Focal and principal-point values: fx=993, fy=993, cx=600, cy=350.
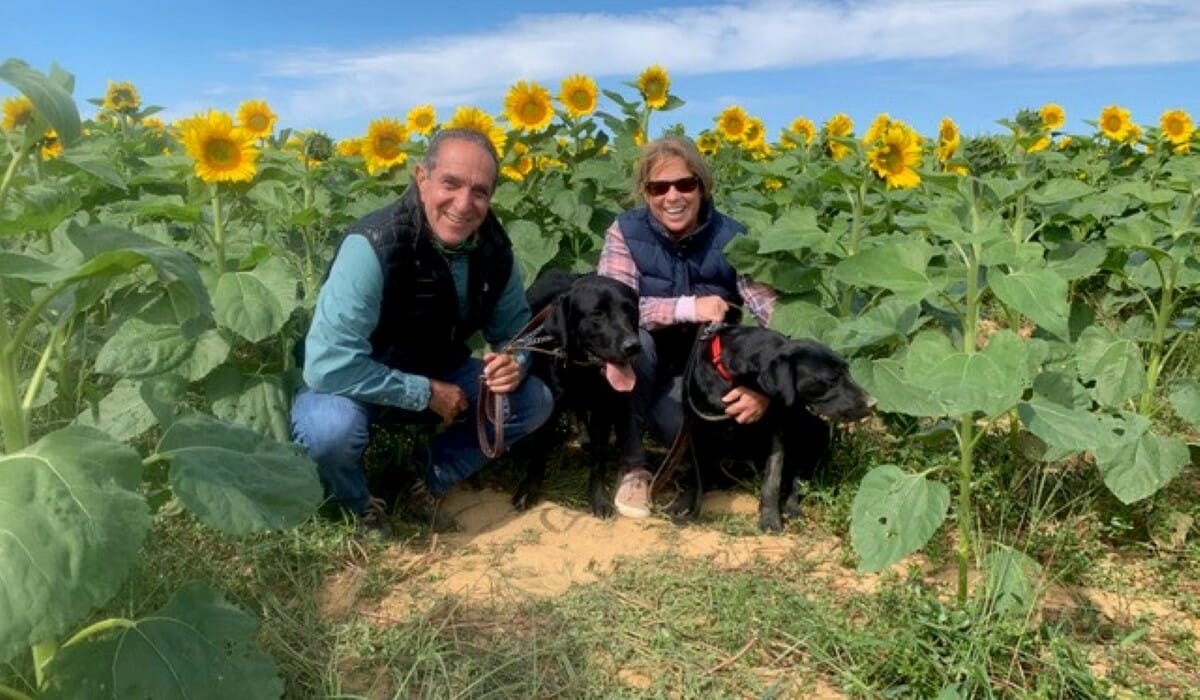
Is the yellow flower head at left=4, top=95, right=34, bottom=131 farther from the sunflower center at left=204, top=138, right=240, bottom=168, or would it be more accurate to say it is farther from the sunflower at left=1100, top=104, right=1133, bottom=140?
the sunflower at left=1100, top=104, right=1133, bottom=140

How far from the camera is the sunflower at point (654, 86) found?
5184 millimetres

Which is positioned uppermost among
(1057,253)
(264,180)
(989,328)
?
(264,180)

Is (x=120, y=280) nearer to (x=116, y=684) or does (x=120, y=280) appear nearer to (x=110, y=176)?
(x=110, y=176)

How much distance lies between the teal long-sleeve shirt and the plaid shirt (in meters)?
1.02

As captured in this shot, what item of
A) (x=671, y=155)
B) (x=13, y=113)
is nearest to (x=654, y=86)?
(x=671, y=155)

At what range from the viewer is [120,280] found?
3266 millimetres

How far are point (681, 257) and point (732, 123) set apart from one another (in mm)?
3094

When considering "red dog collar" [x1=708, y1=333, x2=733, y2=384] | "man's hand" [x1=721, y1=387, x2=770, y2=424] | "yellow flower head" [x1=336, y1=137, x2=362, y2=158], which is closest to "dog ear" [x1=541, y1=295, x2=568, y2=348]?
"red dog collar" [x1=708, y1=333, x2=733, y2=384]

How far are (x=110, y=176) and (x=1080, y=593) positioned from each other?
9.15 feet

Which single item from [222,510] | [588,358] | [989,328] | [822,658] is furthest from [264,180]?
[989,328]

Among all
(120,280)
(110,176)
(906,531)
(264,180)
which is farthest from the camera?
(264,180)

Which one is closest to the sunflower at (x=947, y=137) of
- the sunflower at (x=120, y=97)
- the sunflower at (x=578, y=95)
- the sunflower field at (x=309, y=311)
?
the sunflower field at (x=309, y=311)

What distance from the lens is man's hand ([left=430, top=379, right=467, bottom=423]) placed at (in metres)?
3.38

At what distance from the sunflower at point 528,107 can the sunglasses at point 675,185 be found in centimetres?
106
